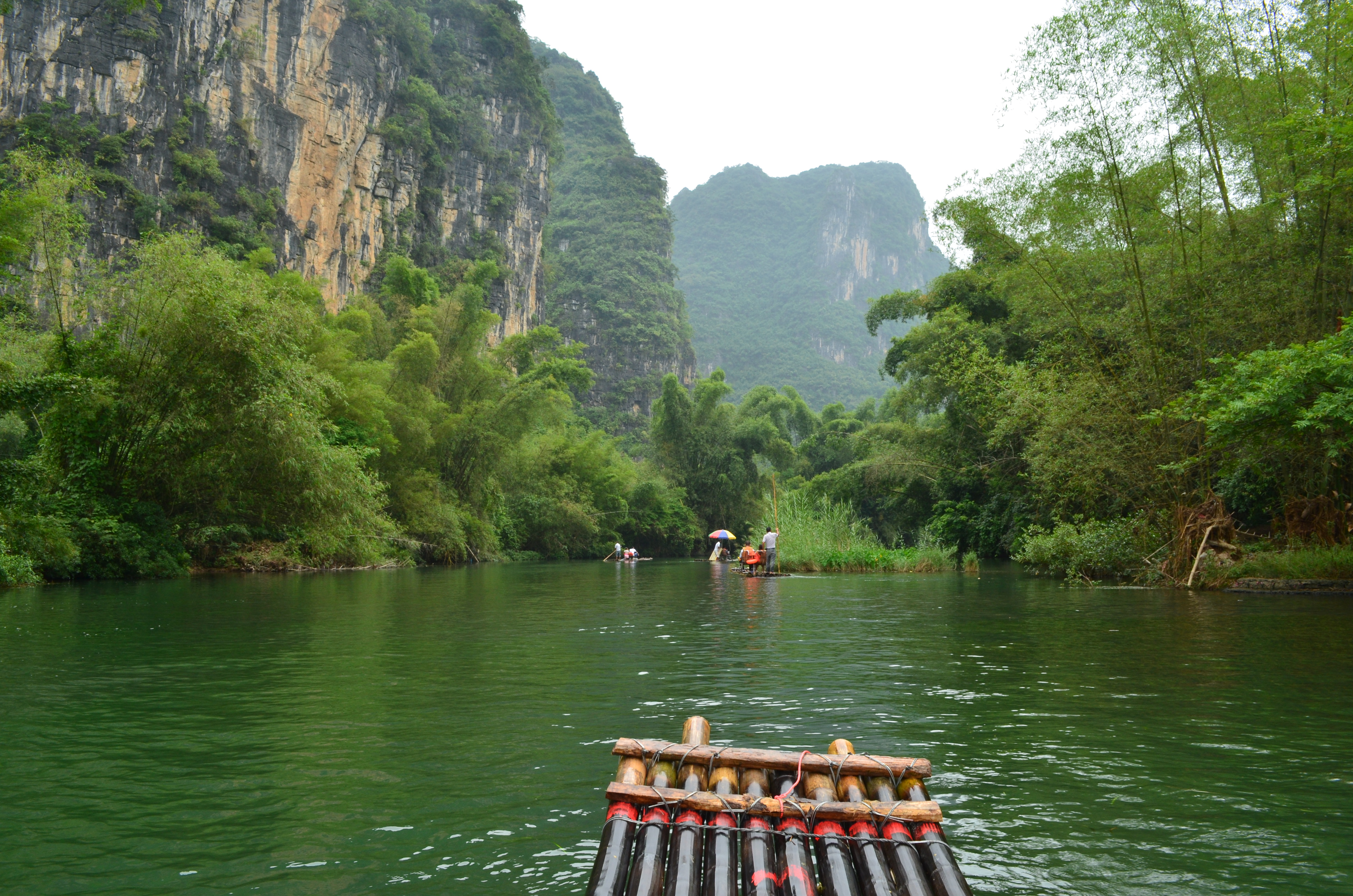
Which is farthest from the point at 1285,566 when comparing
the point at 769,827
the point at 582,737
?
the point at 769,827

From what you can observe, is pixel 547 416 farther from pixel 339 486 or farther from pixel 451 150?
pixel 451 150

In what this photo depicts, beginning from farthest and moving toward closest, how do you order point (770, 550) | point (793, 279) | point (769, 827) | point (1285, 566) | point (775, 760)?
point (793, 279) < point (770, 550) < point (1285, 566) < point (775, 760) < point (769, 827)

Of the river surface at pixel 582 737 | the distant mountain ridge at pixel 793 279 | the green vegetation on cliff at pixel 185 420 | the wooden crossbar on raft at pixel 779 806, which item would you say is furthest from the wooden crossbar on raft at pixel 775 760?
the distant mountain ridge at pixel 793 279

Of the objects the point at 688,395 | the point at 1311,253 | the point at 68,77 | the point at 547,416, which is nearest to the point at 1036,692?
the point at 1311,253

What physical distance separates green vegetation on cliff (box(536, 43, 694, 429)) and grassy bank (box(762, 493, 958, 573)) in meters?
62.7

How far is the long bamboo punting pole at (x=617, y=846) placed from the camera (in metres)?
3.12

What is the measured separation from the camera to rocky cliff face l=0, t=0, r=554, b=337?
135ft

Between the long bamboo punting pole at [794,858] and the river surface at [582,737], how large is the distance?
70 centimetres

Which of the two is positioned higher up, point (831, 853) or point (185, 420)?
point (185, 420)

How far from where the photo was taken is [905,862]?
127 inches

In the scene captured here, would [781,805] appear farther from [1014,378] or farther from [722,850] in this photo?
[1014,378]

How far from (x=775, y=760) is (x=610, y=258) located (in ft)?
358

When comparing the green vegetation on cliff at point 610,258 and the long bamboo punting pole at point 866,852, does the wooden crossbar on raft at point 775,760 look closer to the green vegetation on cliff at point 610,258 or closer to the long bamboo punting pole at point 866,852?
the long bamboo punting pole at point 866,852

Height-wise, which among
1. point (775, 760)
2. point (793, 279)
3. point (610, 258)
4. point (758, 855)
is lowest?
point (758, 855)
